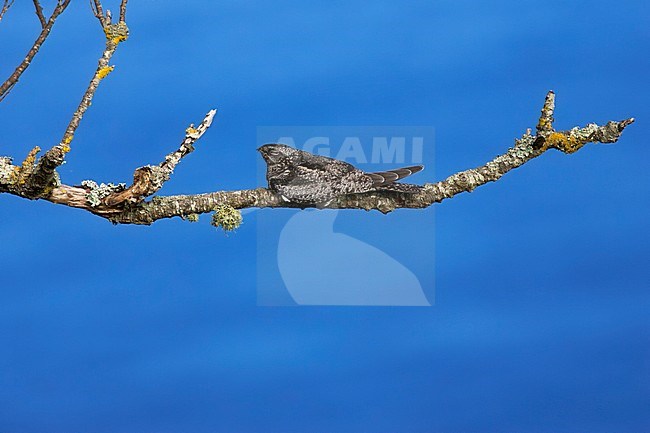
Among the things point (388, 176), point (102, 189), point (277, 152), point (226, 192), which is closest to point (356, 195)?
point (388, 176)

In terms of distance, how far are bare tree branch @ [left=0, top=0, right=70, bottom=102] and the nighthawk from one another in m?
1.01

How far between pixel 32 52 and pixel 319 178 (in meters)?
1.23

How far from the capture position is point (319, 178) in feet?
11.2

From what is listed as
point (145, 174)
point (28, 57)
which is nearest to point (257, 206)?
point (145, 174)

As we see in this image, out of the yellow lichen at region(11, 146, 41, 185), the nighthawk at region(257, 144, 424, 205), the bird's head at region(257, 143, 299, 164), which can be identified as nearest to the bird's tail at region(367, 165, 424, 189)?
the nighthawk at region(257, 144, 424, 205)

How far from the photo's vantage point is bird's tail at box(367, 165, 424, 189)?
3385mm

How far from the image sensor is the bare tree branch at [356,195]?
341 centimetres

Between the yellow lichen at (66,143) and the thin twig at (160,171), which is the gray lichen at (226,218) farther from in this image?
the yellow lichen at (66,143)

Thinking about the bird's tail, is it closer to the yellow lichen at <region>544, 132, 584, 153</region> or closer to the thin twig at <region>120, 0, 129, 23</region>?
the yellow lichen at <region>544, 132, 584, 153</region>

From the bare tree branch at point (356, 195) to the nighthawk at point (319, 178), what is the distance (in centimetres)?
5

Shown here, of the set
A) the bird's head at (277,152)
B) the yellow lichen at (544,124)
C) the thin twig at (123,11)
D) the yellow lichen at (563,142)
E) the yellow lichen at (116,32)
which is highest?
the thin twig at (123,11)

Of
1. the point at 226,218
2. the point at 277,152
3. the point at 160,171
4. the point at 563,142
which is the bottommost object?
the point at 226,218

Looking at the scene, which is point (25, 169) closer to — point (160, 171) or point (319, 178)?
point (160, 171)

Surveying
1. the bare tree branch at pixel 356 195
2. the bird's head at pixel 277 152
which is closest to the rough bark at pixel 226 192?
the bare tree branch at pixel 356 195
